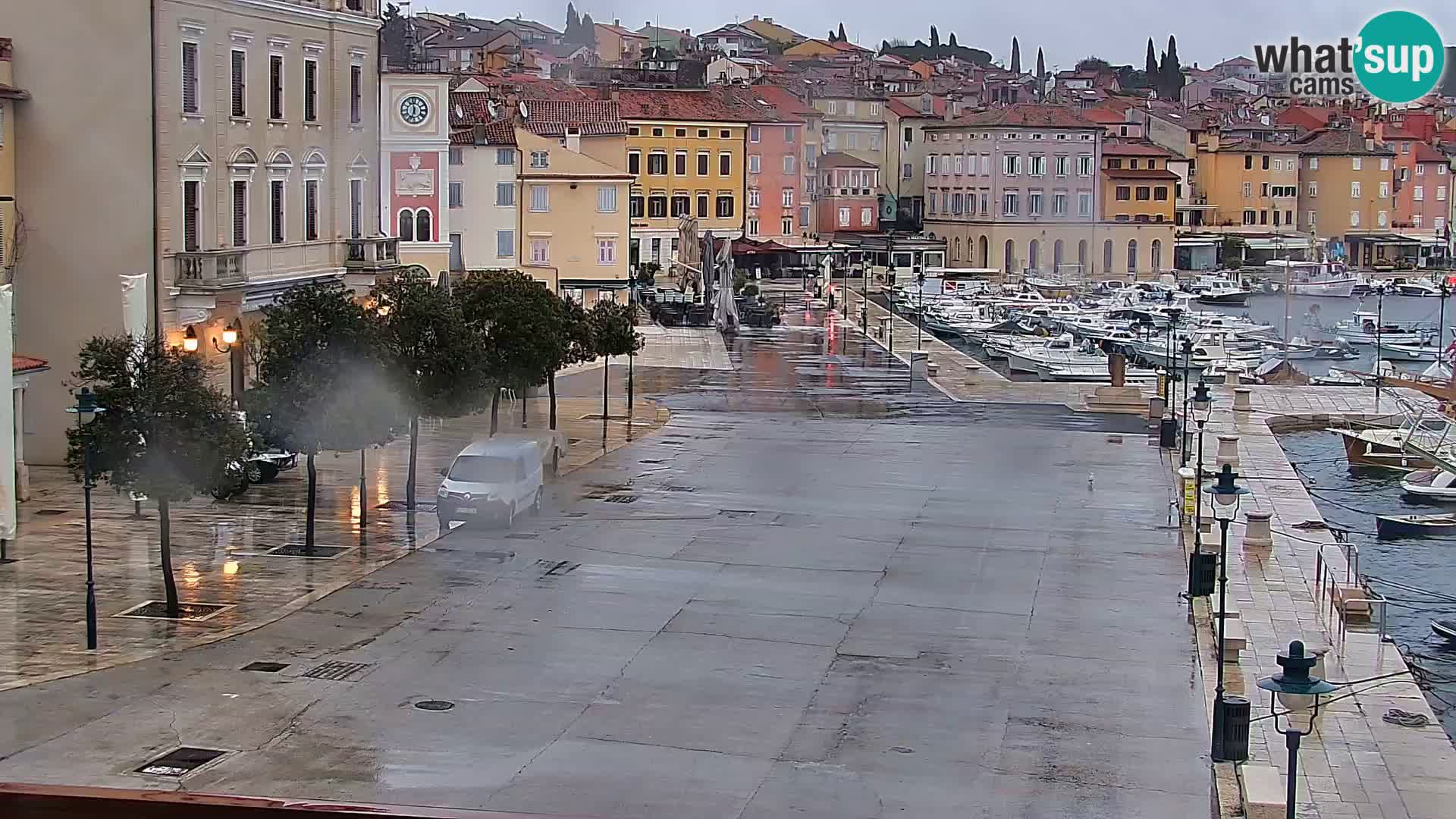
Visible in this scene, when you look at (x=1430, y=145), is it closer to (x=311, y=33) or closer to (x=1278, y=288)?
(x=1278, y=288)

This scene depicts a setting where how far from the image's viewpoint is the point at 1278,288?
3762 cm

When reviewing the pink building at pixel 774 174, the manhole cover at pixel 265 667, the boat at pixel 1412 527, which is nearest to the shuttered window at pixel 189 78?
the manhole cover at pixel 265 667

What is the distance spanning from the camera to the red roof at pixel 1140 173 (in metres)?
38.5

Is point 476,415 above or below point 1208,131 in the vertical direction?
below

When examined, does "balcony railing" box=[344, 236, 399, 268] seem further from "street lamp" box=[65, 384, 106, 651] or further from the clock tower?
"street lamp" box=[65, 384, 106, 651]

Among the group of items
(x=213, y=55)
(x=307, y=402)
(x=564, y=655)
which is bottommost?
(x=564, y=655)

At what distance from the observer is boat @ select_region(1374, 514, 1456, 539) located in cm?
1238

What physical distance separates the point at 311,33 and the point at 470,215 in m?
8.90

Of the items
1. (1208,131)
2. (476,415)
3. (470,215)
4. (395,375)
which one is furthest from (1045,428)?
(1208,131)

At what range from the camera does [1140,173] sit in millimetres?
38750

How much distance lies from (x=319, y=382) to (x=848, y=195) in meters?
30.7

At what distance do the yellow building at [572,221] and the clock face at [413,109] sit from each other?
6884 millimetres

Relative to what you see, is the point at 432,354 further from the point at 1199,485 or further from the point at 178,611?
the point at 1199,485

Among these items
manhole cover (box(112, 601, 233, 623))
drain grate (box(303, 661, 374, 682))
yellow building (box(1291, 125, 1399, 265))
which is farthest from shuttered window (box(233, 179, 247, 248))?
yellow building (box(1291, 125, 1399, 265))
